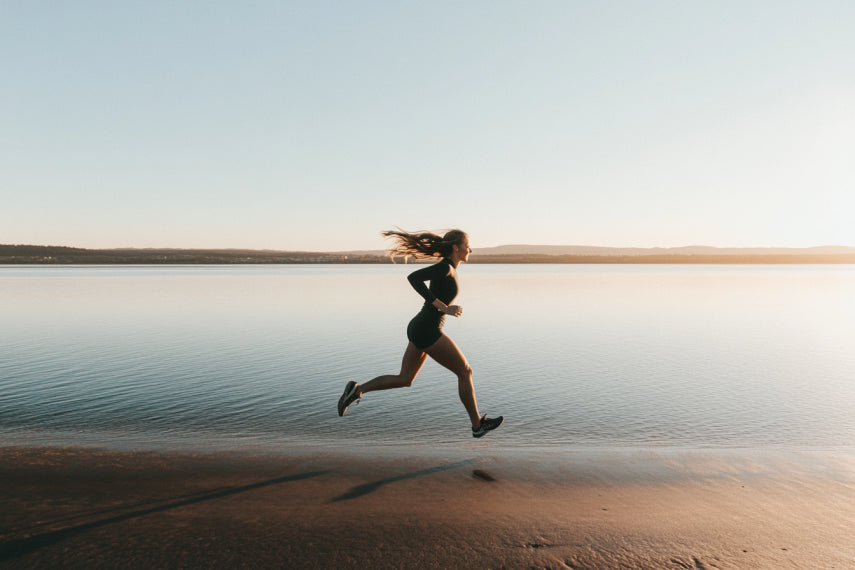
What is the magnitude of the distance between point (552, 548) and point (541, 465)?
2.07 m

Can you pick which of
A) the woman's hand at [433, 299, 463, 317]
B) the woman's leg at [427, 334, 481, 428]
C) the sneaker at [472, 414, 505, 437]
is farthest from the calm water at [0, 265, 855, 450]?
the woman's hand at [433, 299, 463, 317]

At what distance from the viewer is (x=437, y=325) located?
6629 mm

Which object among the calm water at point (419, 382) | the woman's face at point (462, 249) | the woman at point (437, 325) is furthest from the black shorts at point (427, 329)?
the calm water at point (419, 382)

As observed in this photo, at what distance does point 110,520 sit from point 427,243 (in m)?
4.21

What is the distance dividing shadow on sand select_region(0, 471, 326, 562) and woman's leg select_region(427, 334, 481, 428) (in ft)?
5.69

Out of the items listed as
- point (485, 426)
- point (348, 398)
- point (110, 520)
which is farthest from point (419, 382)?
point (110, 520)

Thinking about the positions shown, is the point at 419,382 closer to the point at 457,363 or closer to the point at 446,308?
the point at 457,363

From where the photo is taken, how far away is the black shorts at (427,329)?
21.7ft

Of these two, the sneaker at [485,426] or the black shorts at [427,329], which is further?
the sneaker at [485,426]

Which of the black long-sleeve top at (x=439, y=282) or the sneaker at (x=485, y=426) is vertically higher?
the black long-sleeve top at (x=439, y=282)

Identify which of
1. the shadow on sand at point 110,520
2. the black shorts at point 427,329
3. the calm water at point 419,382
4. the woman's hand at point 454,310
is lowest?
the calm water at point 419,382

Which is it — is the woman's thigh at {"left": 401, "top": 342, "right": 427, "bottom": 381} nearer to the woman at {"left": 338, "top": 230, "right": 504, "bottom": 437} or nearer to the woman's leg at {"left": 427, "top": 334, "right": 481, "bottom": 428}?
the woman at {"left": 338, "top": 230, "right": 504, "bottom": 437}

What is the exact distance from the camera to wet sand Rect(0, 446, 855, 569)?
418cm

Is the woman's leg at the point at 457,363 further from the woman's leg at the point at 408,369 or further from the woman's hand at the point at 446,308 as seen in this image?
the woman's hand at the point at 446,308
